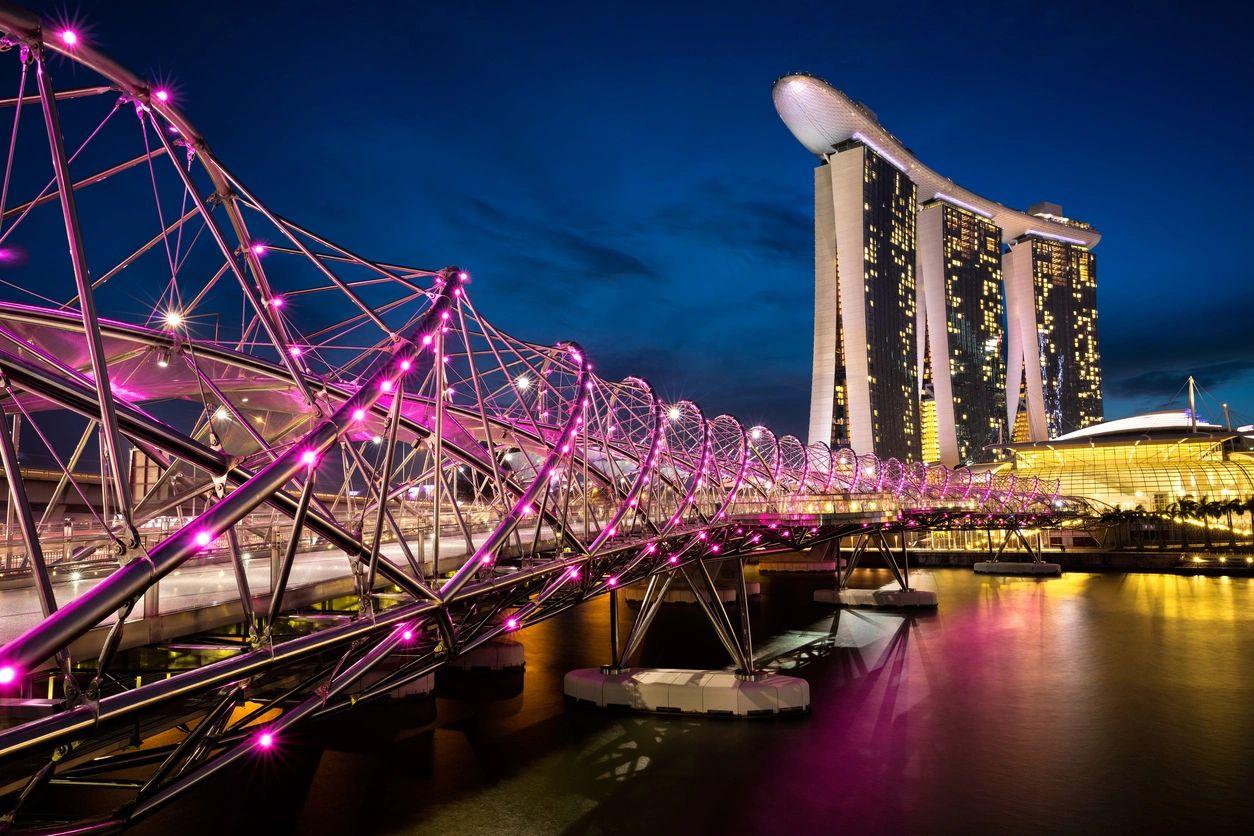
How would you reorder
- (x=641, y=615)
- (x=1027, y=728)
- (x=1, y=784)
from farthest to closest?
(x=641, y=615), (x=1027, y=728), (x=1, y=784)

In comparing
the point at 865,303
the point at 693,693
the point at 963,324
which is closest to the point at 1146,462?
the point at 865,303

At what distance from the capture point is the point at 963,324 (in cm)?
18712

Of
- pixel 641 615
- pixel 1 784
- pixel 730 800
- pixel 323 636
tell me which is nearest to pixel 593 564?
pixel 730 800

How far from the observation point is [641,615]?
117 ft

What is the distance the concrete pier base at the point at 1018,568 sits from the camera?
8575 cm

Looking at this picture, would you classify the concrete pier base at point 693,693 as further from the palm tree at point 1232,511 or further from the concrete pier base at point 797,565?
the palm tree at point 1232,511

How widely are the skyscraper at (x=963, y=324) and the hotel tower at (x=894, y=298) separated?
0.95 ft

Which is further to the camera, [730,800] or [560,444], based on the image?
[730,800]

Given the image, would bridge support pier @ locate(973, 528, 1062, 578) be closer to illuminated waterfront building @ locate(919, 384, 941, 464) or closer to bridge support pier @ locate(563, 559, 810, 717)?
bridge support pier @ locate(563, 559, 810, 717)

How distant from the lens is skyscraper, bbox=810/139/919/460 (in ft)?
452

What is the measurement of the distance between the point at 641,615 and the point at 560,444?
1711cm

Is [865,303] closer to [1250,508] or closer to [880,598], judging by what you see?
[1250,508]

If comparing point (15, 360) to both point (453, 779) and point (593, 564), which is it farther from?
point (453, 779)

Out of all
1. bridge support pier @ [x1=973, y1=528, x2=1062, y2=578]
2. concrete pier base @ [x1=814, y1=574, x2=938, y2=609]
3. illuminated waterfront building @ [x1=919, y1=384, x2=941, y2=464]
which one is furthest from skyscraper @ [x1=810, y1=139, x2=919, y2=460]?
concrete pier base @ [x1=814, y1=574, x2=938, y2=609]
